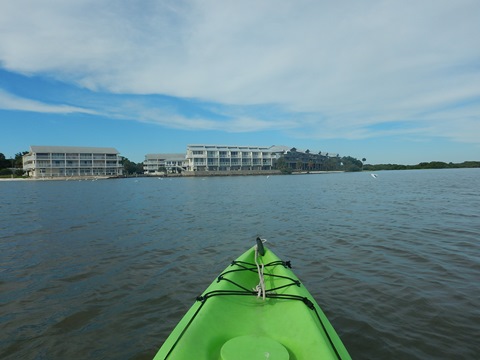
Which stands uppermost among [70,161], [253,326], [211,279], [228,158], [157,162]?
[228,158]

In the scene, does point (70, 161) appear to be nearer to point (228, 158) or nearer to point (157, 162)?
point (157, 162)

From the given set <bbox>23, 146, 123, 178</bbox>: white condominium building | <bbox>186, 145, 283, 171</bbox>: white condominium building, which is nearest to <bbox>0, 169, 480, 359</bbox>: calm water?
<bbox>23, 146, 123, 178</bbox>: white condominium building

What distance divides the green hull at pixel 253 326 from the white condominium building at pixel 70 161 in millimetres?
122947

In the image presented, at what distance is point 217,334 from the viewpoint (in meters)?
4.03

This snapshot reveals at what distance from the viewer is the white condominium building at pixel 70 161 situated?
107231mm

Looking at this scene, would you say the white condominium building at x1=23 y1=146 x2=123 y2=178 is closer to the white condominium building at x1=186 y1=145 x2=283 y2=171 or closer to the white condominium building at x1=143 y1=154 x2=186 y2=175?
the white condominium building at x1=143 y1=154 x2=186 y2=175

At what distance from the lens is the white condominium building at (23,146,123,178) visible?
107 meters

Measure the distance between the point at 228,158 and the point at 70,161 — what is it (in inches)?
2397

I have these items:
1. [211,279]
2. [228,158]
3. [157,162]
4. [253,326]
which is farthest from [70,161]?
[253,326]

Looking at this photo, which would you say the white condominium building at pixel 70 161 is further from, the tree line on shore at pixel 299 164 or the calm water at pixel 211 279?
the calm water at pixel 211 279

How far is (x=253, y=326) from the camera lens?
14.4 feet

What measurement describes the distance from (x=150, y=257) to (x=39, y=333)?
190 inches

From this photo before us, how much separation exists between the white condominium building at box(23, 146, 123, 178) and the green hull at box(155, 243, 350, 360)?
123 m

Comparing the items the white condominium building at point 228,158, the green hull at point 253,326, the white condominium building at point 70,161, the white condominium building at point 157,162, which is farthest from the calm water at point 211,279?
the white condominium building at point 157,162
